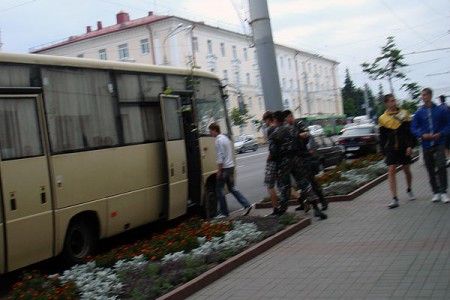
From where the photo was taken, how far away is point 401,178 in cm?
1442

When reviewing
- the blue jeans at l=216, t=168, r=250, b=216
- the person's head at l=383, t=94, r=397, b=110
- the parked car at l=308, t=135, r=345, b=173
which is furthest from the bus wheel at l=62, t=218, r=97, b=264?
the parked car at l=308, t=135, r=345, b=173

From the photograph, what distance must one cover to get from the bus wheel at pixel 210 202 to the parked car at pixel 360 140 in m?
15.6

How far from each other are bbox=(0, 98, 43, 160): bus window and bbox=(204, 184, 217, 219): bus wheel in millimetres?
4740

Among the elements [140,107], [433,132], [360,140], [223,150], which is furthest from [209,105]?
[360,140]

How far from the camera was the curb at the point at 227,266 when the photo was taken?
18.8 ft

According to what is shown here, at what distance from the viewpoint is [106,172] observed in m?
8.66

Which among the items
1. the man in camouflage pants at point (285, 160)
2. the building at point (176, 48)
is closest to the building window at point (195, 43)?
the building at point (176, 48)

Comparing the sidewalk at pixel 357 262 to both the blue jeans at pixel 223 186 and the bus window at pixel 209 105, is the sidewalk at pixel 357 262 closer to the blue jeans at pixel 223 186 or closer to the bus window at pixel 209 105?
the blue jeans at pixel 223 186

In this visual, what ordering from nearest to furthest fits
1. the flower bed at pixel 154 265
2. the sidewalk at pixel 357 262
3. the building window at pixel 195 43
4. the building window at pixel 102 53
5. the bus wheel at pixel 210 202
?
the sidewalk at pixel 357 262 → the flower bed at pixel 154 265 → the bus wheel at pixel 210 202 → the building window at pixel 195 43 → the building window at pixel 102 53

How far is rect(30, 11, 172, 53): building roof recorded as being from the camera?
57.2 m

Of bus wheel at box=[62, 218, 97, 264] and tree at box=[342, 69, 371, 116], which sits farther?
tree at box=[342, 69, 371, 116]

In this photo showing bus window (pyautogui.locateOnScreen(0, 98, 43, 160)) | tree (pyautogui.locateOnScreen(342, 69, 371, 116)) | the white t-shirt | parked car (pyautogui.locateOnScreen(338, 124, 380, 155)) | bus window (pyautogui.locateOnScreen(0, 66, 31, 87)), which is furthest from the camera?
tree (pyautogui.locateOnScreen(342, 69, 371, 116))

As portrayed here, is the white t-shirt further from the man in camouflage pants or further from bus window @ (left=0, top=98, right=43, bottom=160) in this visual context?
bus window @ (left=0, top=98, right=43, bottom=160)

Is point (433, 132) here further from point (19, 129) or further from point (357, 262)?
point (19, 129)
